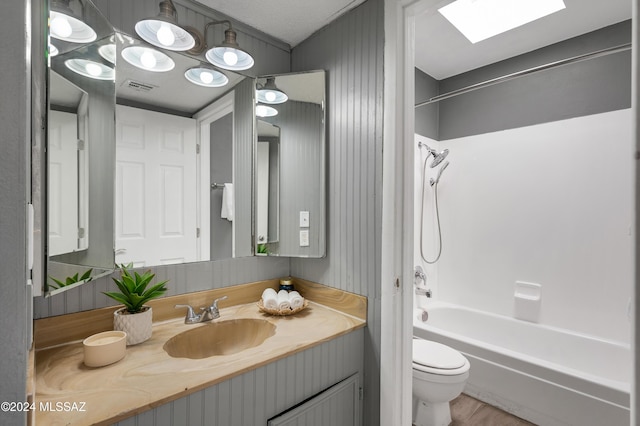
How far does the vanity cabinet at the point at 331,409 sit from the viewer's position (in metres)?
1.07

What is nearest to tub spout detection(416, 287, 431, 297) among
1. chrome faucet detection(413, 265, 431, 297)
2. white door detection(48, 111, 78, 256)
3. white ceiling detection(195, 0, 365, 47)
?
chrome faucet detection(413, 265, 431, 297)

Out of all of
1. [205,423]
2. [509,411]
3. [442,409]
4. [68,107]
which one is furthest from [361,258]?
[509,411]

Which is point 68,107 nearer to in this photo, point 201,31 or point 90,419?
point 201,31

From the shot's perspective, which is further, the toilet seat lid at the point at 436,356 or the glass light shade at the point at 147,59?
the toilet seat lid at the point at 436,356

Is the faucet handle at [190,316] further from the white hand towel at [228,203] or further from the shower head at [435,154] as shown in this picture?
the shower head at [435,154]

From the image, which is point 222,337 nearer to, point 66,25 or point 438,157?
point 66,25

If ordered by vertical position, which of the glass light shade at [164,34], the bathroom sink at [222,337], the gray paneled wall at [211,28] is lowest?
the bathroom sink at [222,337]

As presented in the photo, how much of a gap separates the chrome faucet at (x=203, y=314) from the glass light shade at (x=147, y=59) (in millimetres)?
1082

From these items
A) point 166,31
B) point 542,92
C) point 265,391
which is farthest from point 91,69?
point 542,92

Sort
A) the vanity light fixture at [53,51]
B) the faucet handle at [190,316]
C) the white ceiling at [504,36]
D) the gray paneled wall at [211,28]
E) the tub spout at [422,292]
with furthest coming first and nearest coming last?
the tub spout at [422,292]
the white ceiling at [504,36]
the faucet handle at [190,316]
the gray paneled wall at [211,28]
the vanity light fixture at [53,51]

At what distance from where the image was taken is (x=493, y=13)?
1.78 m

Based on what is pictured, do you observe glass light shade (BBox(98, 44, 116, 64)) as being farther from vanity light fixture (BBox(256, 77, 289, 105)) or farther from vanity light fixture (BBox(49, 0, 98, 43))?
vanity light fixture (BBox(256, 77, 289, 105))

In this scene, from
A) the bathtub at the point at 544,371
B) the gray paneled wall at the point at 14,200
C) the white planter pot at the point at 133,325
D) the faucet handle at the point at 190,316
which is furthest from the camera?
the bathtub at the point at 544,371

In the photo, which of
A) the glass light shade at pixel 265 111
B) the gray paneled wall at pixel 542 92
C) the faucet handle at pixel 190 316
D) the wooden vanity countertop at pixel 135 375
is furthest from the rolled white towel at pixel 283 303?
the gray paneled wall at pixel 542 92
